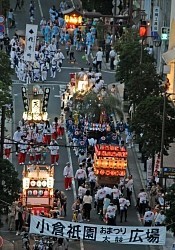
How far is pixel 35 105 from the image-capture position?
6184cm

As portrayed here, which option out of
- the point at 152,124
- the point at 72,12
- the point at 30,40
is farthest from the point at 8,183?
the point at 72,12

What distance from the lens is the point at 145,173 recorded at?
183 feet

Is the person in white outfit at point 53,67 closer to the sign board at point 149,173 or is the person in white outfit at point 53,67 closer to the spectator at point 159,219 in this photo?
the sign board at point 149,173

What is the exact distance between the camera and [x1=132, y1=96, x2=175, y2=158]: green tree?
173 feet

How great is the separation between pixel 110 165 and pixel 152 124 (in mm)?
2825

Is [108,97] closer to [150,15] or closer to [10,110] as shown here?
[10,110]

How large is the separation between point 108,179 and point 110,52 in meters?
26.9

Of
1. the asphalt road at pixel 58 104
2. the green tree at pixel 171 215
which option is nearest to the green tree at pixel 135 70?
the asphalt road at pixel 58 104

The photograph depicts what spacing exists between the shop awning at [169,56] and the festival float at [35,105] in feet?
30.1

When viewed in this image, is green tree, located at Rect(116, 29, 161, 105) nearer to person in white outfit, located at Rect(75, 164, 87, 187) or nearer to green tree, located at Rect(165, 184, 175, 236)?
person in white outfit, located at Rect(75, 164, 87, 187)

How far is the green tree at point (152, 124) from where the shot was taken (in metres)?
52.8

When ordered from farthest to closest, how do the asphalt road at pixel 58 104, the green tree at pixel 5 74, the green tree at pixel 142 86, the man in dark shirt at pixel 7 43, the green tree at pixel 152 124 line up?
the man in dark shirt at pixel 7 43 < the green tree at pixel 142 86 < the green tree at pixel 5 74 < the green tree at pixel 152 124 < the asphalt road at pixel 58 104

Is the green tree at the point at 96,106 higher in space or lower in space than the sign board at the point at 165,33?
lower

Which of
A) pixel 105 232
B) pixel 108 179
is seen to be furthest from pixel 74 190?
pixel 105 232
